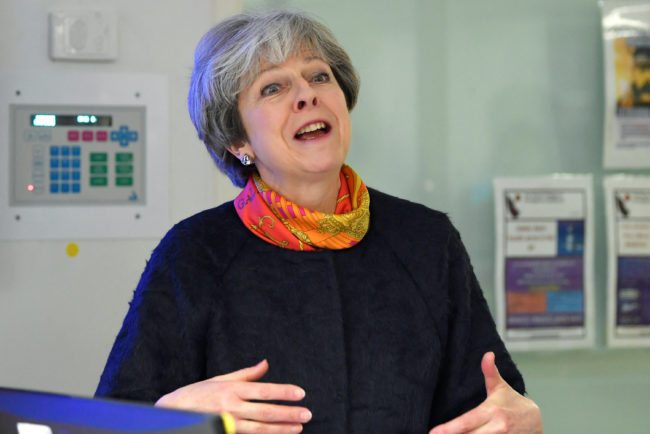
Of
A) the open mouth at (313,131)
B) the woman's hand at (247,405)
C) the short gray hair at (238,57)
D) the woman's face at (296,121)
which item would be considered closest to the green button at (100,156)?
the short gray hair at (238,57)

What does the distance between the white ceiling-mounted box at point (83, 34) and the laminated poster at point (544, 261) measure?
3.46 feet

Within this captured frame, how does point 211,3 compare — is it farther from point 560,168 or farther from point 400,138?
point 560,168

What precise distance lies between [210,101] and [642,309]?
146 centimetres

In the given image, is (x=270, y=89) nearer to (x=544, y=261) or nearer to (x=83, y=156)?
(x=83, y=156)

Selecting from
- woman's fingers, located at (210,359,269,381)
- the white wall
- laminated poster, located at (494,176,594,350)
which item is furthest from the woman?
laminated poster, located at (494,176,594,350)

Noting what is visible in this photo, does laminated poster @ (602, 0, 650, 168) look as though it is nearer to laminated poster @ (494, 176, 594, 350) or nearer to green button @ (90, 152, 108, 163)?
laminated poster @ (494, 176, 594, 350)

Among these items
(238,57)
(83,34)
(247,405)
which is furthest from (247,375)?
(83,34)

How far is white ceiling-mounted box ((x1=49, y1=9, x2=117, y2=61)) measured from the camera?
2.40 meters

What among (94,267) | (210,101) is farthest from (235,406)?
(94,267)

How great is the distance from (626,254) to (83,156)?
143cm

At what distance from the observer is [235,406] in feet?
4.43

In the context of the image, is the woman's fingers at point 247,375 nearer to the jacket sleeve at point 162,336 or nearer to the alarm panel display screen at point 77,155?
the jacket sleeve at point 162,336

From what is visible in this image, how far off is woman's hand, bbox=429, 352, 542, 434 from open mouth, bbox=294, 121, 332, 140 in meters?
0.47

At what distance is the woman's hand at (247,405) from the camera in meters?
1.33
